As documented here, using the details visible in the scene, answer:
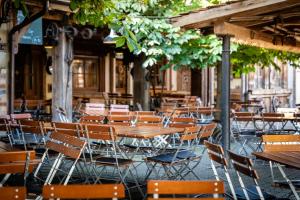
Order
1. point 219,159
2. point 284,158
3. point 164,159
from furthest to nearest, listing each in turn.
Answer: point 164,159
point 284,158
point 219,159

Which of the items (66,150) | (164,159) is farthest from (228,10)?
(66,150)

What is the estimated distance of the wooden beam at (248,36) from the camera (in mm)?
8023

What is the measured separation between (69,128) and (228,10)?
281 cm

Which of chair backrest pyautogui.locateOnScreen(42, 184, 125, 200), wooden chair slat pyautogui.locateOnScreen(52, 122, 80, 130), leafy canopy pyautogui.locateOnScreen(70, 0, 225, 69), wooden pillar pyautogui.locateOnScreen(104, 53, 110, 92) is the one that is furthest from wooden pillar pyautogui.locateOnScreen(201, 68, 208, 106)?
chair backrest pyautogui.locateOnScreen(42, 184, 125, 200)

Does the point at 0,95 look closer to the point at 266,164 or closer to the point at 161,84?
the point at 266,164

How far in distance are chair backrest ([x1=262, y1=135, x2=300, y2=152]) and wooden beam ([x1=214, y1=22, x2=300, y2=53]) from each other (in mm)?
2781

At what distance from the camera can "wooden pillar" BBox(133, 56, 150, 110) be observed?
13.7 meters

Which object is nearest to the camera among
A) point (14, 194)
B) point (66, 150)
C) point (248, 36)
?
point (14, 194)

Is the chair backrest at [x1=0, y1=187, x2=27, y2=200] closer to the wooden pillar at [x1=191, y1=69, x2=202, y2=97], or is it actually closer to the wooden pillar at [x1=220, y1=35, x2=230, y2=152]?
A: the wooden pillar at [x1=220, y1=35, x2=230, y2=152]

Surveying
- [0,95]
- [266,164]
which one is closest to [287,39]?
[266,164]

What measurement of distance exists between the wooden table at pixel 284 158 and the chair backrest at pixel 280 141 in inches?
6.0

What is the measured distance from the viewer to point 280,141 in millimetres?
5477

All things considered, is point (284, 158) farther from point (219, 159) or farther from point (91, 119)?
point (91, 119)

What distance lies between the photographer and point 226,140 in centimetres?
811
